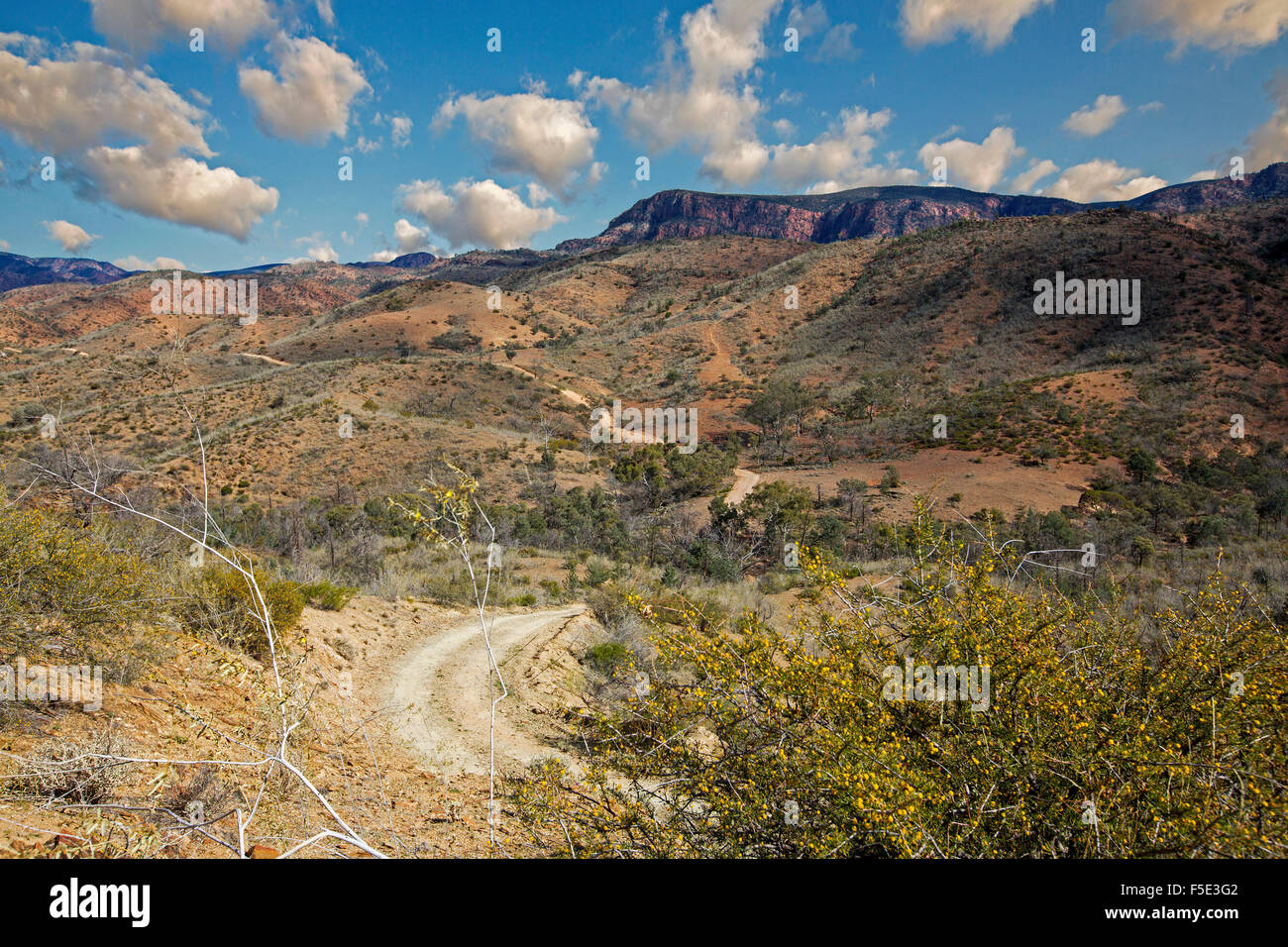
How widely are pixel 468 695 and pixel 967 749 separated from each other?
23.1 ft

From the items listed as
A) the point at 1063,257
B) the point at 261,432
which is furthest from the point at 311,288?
the point at 1063,257

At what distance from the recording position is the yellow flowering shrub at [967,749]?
2490mm

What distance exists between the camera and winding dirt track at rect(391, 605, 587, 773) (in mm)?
6887

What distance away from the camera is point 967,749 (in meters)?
3.09

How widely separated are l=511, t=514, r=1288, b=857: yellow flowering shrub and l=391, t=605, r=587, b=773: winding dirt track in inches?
134

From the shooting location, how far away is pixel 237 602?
7672 millimetres

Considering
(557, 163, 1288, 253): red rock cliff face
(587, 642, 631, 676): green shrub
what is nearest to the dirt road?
(587, 642, 631, 676): green shrub

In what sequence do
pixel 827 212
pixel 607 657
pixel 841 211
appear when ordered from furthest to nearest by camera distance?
pixel 827 212, pixel 841 211, pixel 607 657

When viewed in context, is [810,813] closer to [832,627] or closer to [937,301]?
[832,627]

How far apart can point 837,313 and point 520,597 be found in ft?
197
